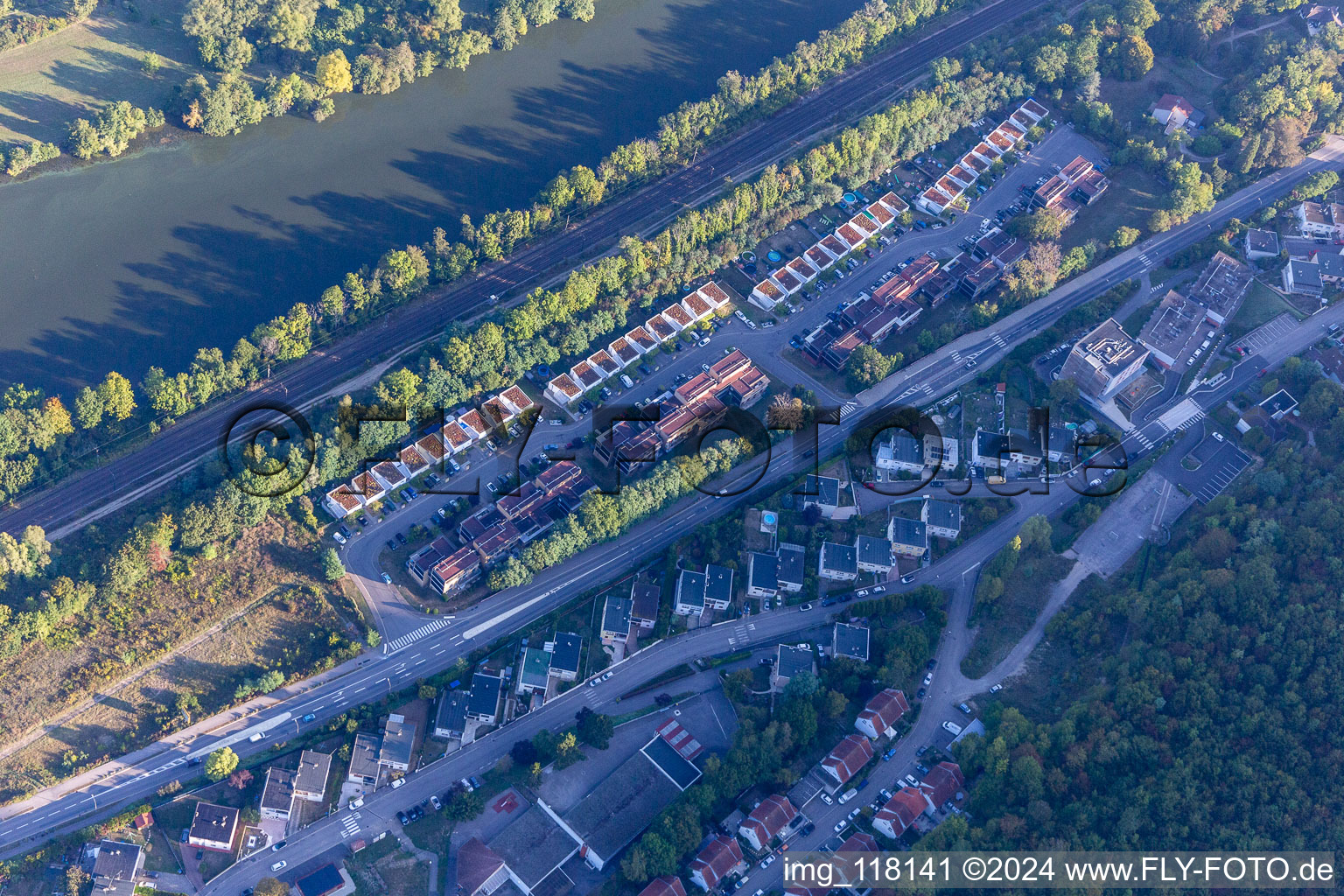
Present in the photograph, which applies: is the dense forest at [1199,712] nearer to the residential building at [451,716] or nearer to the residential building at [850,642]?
the residential building at [850,642]

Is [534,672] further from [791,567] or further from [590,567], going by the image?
[791,567]

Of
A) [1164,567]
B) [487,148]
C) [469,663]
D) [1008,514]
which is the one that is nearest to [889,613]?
[1008,514]

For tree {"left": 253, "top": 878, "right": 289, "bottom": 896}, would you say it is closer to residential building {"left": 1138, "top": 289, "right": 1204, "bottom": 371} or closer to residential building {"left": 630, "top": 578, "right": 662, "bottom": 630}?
residential building {"left": 630, "top": 578, "right": 662, "bottom": 630}

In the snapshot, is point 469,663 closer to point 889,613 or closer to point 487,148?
point 889,613

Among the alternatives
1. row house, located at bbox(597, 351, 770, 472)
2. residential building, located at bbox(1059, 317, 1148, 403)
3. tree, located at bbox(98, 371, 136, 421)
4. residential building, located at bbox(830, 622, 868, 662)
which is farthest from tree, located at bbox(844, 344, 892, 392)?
tree, located at bbox(98, 371, 136, 421)

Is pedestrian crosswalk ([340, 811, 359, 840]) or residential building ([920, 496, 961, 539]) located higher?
residential building ([920, 496, 961, 539])

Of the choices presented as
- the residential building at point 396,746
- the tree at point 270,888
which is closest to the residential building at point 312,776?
the residential building at point 396,746
